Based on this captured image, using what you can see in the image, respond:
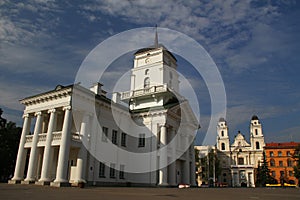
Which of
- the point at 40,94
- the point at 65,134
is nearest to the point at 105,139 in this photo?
the point at 65,134

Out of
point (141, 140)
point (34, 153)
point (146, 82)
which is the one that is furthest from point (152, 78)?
point (34, 153)

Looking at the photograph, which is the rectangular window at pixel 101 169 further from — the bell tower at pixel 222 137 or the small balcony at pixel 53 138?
the bell tower at pixel 222 137

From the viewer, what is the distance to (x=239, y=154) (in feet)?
311

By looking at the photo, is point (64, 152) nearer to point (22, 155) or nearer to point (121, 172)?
point (22, 155)

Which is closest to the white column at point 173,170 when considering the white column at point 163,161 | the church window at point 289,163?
the white column at point 163,161

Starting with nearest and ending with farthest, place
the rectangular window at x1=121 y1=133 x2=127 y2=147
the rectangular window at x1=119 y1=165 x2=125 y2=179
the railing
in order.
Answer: the rectangular window at x1=119 y1=165 x2=125 y2=179 < the rectangular window at x1=121 y1=133 x2=127 y2=147 < the railing

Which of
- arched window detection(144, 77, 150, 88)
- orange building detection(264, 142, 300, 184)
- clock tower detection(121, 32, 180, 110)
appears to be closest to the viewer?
clock tower detection(121, 32, 180, 110)

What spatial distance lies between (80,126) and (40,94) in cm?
540

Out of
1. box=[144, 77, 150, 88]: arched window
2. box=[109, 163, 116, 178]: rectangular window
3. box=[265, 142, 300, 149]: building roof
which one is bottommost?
box=[109, 163, 116, 178]: rectangular window

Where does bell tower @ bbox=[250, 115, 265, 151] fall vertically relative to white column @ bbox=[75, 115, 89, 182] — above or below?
above

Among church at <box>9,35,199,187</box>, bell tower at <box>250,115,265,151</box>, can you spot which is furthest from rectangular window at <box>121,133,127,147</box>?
bell tower at <box>250,115,265,151</box>

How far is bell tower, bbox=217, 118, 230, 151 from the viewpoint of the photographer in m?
96.7

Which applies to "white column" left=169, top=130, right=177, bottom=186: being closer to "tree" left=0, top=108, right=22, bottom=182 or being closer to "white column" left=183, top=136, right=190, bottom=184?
"white column" left=183, top=136, right=190, bottom=184

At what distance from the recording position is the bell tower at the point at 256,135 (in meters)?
91.7
